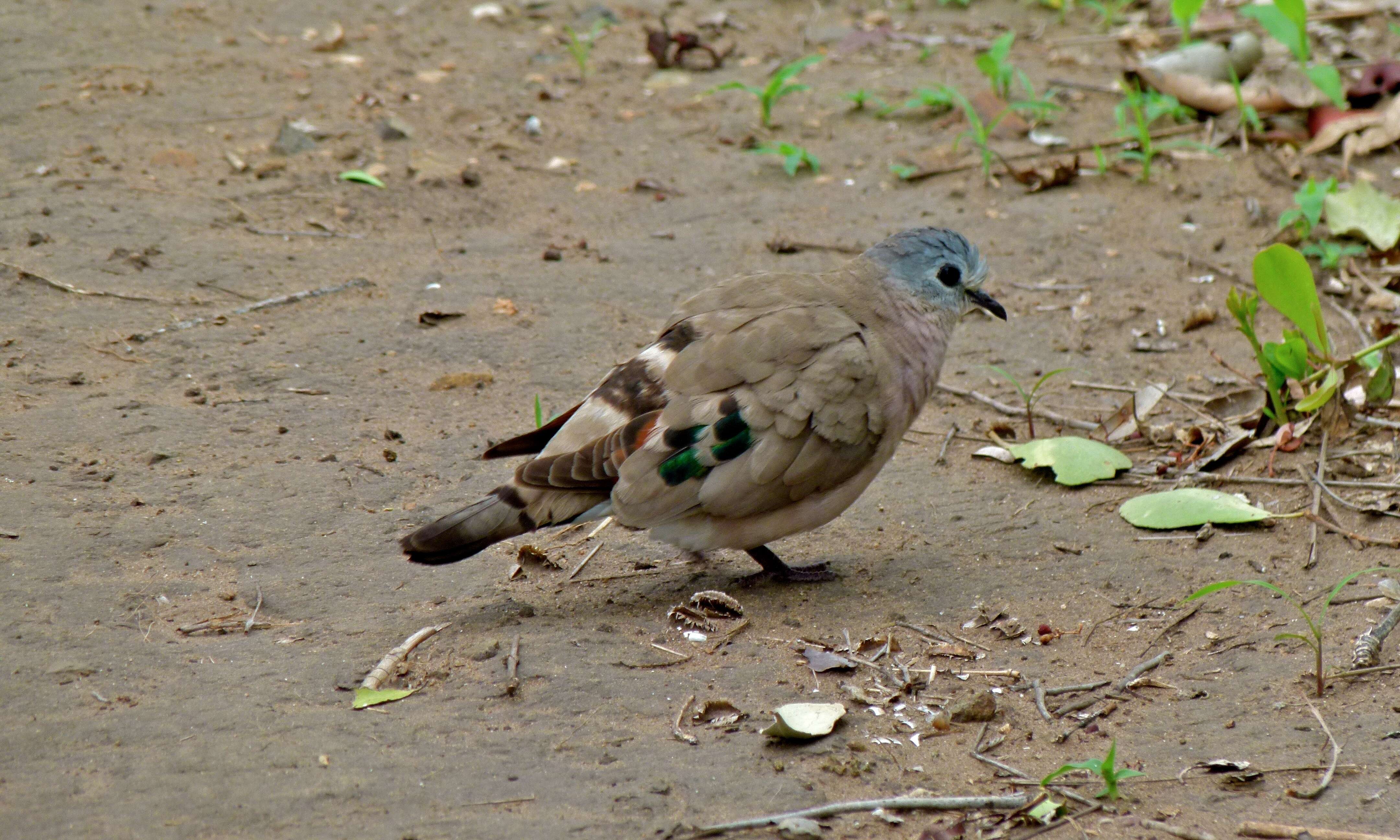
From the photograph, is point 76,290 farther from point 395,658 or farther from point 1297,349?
point 1297,349

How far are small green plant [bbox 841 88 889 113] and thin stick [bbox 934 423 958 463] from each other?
290 cm

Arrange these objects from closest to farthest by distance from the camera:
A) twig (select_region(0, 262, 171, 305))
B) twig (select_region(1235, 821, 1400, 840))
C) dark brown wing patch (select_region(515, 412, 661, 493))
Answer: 1. twig (select_region(1235, 821, 1400, 840))
2. dark brown wing patch (select_region(515, 412, 661, 493))
3. twig (select_region(0, 262, 171, 305))

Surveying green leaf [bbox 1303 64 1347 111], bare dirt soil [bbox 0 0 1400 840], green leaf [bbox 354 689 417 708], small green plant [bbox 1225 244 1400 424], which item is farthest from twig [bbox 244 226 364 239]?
green leaf [bbox 1303 64 1347 111]

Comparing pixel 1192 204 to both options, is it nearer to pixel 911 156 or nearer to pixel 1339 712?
pixel 911 156

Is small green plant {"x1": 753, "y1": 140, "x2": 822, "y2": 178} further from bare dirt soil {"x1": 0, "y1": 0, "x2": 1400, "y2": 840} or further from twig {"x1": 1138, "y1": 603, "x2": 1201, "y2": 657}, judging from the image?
twig {"x1": 1138, "y1": 603, "x2": 1201, "y2": 657}

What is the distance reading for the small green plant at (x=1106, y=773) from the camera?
8.91ft

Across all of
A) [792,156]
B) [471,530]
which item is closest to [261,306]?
[471,530]

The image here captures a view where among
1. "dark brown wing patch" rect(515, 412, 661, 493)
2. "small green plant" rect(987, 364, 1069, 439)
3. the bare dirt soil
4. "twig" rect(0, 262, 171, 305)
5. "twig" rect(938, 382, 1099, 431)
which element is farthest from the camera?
"twig" rect(0, 262, 171, 305)

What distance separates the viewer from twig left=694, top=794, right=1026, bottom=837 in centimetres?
271

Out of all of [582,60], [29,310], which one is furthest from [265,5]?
[29,310]

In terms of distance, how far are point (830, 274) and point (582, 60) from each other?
3852mm

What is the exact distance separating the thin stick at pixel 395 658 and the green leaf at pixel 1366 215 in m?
4.32

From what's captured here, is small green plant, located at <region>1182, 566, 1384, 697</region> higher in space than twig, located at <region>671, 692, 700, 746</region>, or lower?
higher

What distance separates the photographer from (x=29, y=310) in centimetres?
494
